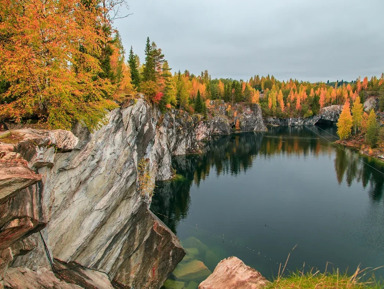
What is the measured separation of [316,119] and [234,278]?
184407mm

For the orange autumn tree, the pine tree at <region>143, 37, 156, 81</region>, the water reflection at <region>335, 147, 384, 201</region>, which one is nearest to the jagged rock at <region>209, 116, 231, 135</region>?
the water reflection at <region>335, 147, 384, 201</region>

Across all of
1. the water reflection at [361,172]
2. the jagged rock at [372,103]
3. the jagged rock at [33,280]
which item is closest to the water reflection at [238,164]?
the water reflection at [361,172]

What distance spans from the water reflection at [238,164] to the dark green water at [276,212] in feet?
0.85

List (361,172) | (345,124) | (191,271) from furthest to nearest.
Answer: (345,124) < (361,172) < (191,271)

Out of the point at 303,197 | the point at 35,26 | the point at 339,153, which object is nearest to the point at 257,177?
the point at 303,197

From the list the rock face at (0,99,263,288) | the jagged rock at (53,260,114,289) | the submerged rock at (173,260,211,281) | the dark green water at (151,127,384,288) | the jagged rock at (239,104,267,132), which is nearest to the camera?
the rock face at (0,99,263,288)

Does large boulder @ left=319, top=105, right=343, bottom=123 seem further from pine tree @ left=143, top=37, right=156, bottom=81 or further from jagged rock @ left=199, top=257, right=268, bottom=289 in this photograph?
jagged rock @ left=199, top=257, right=268, bottom=289

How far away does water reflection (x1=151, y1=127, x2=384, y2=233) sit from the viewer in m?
46.9

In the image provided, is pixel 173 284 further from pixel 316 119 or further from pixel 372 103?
pixel 316 119

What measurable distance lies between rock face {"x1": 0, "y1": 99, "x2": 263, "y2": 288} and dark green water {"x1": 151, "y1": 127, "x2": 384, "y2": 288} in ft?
24.4

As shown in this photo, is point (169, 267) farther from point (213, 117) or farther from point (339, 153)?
point (213, 117)

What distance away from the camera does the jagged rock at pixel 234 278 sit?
9.77 m

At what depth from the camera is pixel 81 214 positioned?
1553 cm

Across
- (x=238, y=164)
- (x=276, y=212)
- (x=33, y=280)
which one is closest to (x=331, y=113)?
(x=238, y=164)
